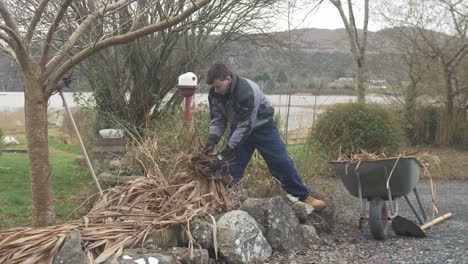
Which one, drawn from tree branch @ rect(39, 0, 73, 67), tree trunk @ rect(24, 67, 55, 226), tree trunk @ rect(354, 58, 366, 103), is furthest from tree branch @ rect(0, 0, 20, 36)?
tree trunk @ rect(354, 58, 366, 103)

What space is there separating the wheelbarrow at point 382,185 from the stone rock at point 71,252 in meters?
3.00

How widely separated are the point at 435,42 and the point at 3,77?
11.0 meters

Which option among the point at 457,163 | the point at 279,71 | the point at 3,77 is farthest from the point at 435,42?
the point at 3,77

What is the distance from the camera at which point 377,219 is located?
5.75 m

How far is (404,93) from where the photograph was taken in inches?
649

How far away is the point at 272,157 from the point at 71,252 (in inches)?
102

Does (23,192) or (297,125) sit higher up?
(297,125)

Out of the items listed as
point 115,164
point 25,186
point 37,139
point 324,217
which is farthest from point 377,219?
point 25,186

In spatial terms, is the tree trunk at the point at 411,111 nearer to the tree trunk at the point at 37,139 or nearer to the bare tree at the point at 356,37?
the bare tree at the point at 356,37

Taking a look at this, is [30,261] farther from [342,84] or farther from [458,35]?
[458,35]

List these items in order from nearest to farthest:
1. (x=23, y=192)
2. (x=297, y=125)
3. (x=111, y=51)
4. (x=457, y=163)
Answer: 1. (x=23, y=192)
2. (x=297, y=125)
3. (x=111, y=51)
4. (x=457, y=163)

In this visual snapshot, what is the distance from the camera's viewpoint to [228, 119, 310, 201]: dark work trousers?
19.6ft

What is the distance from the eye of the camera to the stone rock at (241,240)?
4.78 m

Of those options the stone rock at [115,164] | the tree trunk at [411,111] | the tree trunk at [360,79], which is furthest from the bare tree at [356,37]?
the stone rock at [115,164]
